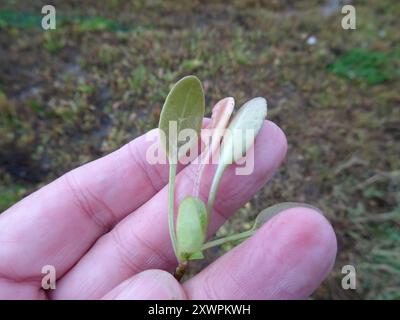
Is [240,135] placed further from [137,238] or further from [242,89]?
[242,89]

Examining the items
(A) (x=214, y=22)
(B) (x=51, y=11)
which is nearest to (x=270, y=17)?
(A) (x=214, y=22)

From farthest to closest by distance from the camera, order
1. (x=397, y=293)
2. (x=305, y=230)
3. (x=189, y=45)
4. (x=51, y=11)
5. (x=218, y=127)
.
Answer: (x=51, y=11) → (x=189, y=45) → (x=397, y=293) → (x=218, y=127) → (x=305, y=230)

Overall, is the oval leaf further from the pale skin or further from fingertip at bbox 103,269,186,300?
fingertip at bbox 103,269,186,300

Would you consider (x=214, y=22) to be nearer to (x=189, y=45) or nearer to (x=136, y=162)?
(x=189, y=45)

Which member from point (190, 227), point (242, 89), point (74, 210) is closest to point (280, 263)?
point (190, 227)

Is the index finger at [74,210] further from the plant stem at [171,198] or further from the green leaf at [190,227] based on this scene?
the green leaf at [190,227]

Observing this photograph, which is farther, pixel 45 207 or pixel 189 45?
pixel 189 45

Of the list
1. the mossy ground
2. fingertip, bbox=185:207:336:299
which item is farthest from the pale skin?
the mossy ground

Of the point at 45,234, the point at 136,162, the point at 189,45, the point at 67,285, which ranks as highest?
the point at 189,45
